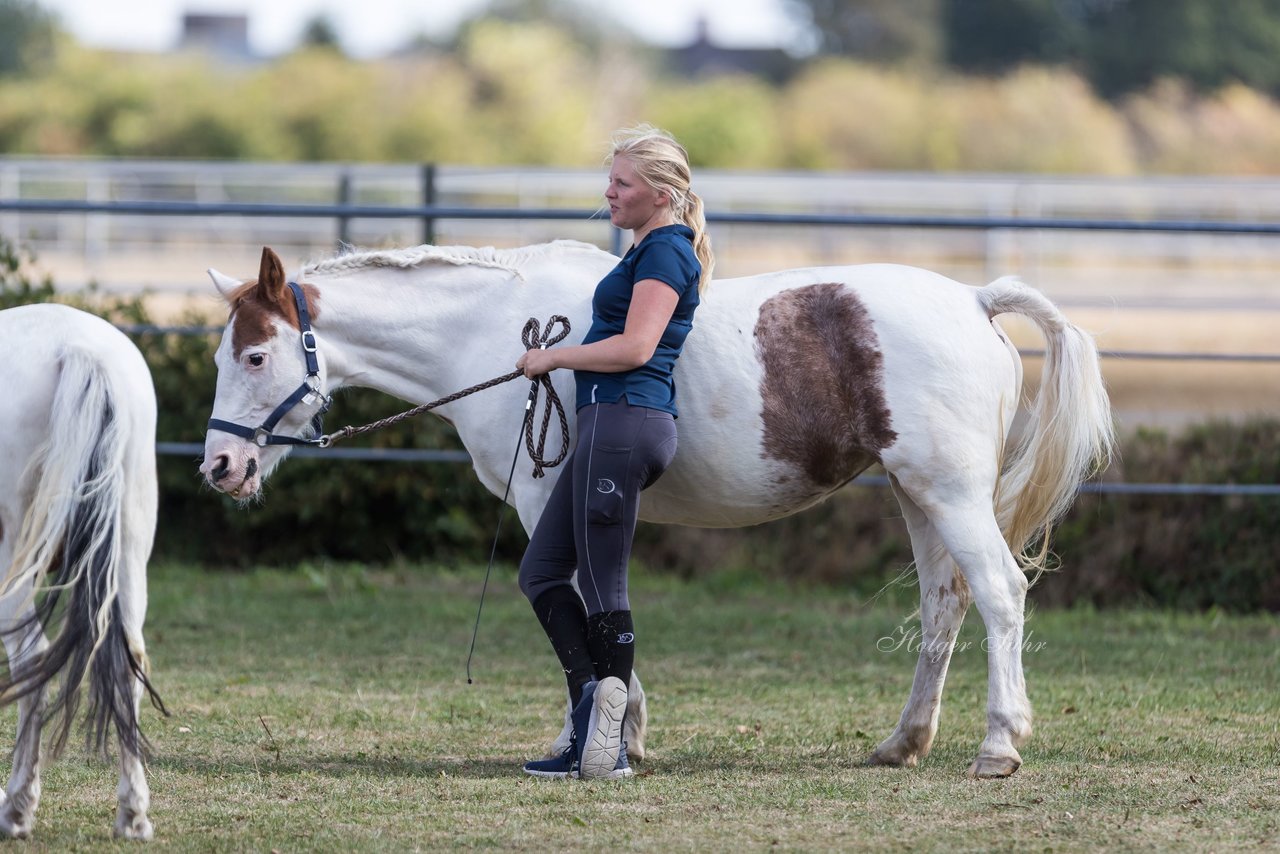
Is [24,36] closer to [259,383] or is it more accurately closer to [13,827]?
[259,383]

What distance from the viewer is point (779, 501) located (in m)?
4.62

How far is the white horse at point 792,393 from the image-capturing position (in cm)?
443

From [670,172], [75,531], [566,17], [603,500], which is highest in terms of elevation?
[566,17]

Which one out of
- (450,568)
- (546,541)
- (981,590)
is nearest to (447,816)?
(546,541)

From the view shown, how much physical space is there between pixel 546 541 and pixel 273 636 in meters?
2.63

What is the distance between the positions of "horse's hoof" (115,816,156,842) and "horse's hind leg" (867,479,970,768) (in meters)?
2.07

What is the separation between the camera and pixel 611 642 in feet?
14.3

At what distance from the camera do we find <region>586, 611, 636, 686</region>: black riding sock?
4336 millimetres

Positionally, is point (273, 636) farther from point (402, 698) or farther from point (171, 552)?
point (171, 552)

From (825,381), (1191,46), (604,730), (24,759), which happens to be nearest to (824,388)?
(825,381)

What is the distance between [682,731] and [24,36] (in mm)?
57087

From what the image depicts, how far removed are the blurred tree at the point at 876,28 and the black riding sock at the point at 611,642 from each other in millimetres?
56542

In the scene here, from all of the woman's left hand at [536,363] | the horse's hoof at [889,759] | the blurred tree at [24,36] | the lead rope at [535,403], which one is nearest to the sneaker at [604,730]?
the lead rope at [535,403]

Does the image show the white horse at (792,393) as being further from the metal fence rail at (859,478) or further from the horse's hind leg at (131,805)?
the metal fence rail at (859,478)
